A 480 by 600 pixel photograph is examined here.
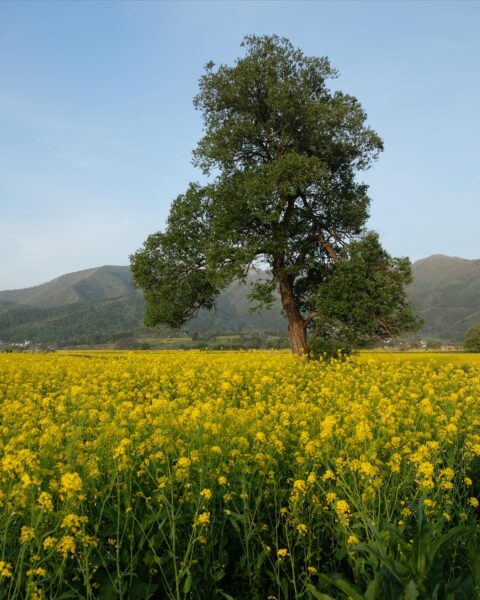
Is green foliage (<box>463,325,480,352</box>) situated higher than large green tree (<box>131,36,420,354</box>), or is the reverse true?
large green tree (<box>131,36,420,354</box>)

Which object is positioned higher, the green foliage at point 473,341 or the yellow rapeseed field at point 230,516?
the yellow rapeseed field at point 230,516

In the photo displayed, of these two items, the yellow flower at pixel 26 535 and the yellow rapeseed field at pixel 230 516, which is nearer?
the yellow flower at pixel 26 535

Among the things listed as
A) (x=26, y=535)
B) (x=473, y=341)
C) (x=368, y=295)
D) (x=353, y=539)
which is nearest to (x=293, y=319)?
(x=368, y=295)

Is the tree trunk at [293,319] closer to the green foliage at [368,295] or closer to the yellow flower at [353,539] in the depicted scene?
the green foliage at [368,295]

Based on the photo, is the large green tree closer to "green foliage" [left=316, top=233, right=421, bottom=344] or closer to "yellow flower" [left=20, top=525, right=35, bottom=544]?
"green foliage" [left=316, top=233, right=421, bottom=344]

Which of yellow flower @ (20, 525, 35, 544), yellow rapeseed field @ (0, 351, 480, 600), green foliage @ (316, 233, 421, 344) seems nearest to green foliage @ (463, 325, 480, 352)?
green foliage @ (316, 233, 421, 344)

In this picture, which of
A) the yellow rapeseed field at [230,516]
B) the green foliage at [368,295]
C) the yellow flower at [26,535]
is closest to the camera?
the yellow flower at [26,535]

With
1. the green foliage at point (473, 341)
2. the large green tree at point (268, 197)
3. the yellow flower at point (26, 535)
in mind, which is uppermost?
the large green tree at point (268, 197)

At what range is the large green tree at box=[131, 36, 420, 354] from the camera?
21516 millimetres

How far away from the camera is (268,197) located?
20.9 metres

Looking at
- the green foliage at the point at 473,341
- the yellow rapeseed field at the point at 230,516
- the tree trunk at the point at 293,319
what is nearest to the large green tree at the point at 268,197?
the tree trunk at the point at 293,319

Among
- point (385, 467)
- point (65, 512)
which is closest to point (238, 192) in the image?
point (385, 467)

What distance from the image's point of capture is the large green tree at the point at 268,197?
70.6 ft

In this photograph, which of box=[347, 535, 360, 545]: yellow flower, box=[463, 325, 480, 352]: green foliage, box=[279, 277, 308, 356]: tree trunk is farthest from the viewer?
box=[463, 325, 480, 352]: green foliage
